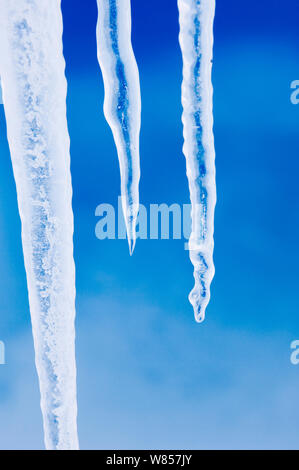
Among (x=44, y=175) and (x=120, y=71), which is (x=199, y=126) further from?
(x=44, y=175)

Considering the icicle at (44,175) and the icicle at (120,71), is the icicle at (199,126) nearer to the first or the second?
the icicle at (120,71)

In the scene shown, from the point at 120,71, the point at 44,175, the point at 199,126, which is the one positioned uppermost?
the point at 120,71

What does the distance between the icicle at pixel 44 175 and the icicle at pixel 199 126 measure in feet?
0.88

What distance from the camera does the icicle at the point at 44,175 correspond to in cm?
91

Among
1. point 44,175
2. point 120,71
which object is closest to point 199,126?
point 120,71

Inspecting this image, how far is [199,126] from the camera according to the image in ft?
3.28

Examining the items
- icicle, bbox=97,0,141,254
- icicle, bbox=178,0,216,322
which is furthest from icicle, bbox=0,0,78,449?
icicle, bbox=178,0,216,322

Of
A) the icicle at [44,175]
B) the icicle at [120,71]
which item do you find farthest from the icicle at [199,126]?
the icicle at [44,175]

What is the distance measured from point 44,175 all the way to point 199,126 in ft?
1.17

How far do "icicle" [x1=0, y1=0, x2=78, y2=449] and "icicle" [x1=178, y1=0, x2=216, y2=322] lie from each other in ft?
0.88

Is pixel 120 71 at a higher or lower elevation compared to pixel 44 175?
higher

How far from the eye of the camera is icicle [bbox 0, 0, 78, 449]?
91 cm

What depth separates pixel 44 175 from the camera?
957mm
